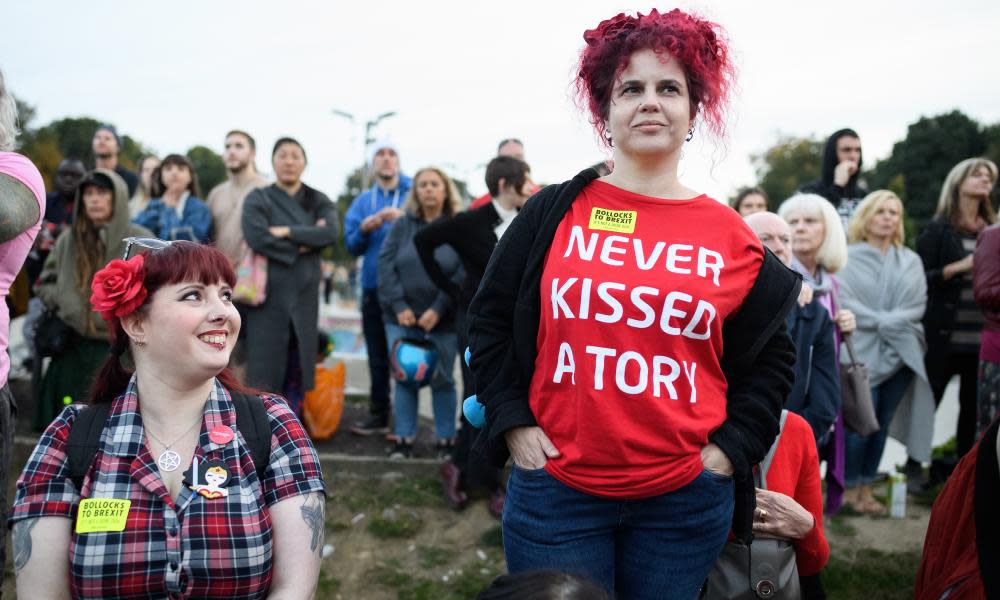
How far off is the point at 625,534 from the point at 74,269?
453cm

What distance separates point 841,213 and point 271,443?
5154mm

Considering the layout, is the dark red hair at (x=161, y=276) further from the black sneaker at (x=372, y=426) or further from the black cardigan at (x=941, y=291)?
the black cardigan at (x=941, y=291)

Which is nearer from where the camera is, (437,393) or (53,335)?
(53,335)

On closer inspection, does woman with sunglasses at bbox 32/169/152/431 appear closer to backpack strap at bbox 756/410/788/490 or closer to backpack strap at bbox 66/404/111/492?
backpack strap at bbox 66/404/111/492

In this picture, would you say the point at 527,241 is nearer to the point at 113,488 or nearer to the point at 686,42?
the point at 686,42

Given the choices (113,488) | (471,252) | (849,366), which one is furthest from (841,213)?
(113,488)

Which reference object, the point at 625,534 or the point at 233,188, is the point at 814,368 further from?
the point at 233,188

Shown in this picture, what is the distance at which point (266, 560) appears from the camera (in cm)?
210

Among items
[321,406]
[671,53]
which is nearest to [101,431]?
[671,53]

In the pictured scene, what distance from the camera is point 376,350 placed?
6.23 metres

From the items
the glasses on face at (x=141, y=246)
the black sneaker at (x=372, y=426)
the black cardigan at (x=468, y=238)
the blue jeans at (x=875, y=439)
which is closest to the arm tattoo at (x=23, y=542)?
the glasses on face at (x=141, y=246)

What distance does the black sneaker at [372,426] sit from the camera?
6207mm

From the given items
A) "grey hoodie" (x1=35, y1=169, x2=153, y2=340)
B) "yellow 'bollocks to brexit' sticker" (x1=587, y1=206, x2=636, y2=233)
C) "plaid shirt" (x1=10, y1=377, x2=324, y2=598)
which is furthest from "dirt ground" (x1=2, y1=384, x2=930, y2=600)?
"yellow 'bollocks to brexit' sticker" (x1=587, y1=206, x2=636, y2=233)

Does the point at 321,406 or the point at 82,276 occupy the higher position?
the point at 82,276
